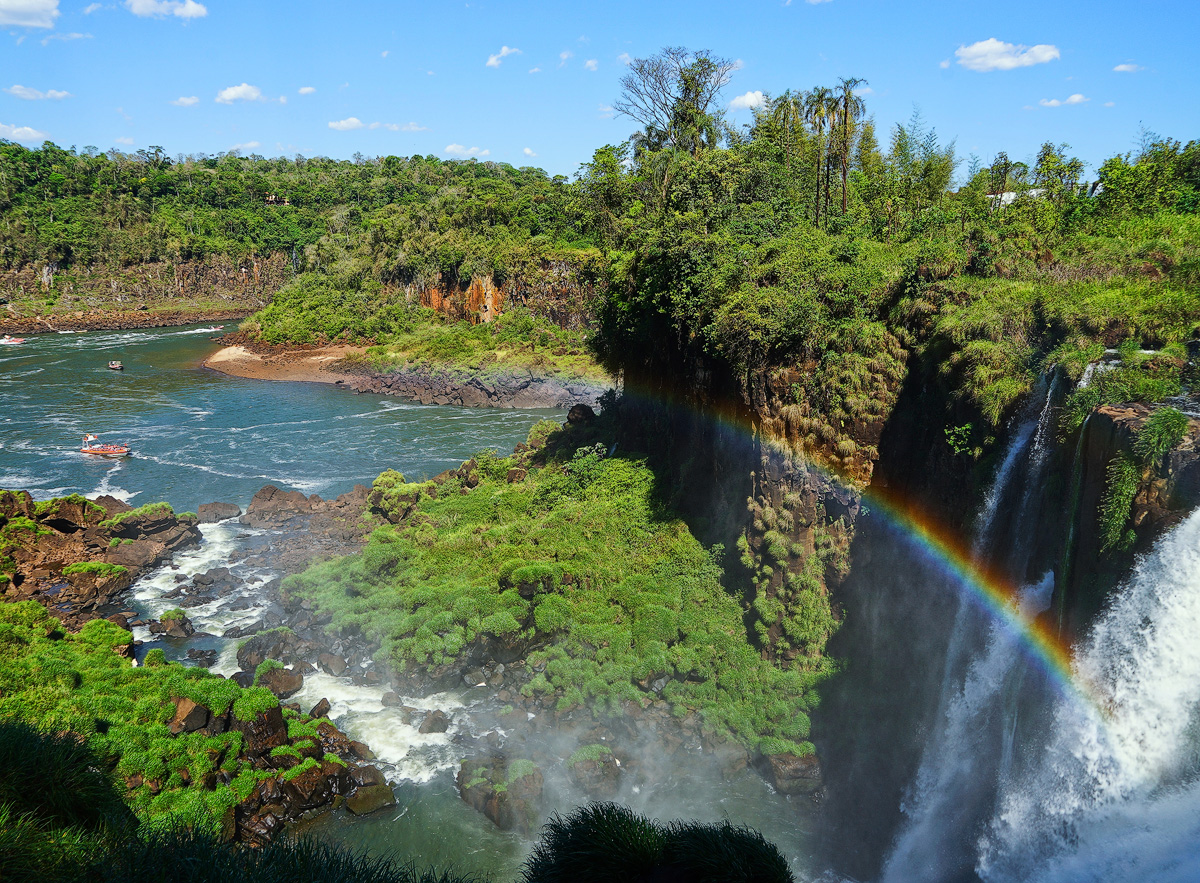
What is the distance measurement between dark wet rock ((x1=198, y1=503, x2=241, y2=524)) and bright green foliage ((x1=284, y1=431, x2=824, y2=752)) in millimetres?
8687

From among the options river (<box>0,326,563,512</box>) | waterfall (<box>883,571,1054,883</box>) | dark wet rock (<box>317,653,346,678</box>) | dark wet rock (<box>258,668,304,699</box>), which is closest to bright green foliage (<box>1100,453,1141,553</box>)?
waterfall (<box>883,571,1054,883</box>)

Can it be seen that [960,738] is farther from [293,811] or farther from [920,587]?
[293,811]

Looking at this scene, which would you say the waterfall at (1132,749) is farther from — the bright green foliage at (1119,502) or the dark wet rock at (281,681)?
the dark wet rock at (281,681)

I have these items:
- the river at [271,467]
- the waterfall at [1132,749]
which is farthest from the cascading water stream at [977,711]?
the river at [271,467]

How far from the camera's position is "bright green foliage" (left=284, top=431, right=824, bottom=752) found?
17.9 m

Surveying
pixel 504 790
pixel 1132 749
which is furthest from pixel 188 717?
pixel 1132 749

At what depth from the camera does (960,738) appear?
46.4 ft

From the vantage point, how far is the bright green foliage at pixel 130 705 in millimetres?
13852

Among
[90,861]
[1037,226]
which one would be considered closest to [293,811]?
[90,861]

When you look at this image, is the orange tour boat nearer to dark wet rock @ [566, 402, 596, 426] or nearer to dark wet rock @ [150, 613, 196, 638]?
dark wet rock @ [150, 613, 196, 638]

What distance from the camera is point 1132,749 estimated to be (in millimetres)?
10688

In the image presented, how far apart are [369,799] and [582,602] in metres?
7.64

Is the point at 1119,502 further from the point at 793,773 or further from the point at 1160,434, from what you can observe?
the point at 793,773

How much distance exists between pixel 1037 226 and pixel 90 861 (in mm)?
22832
